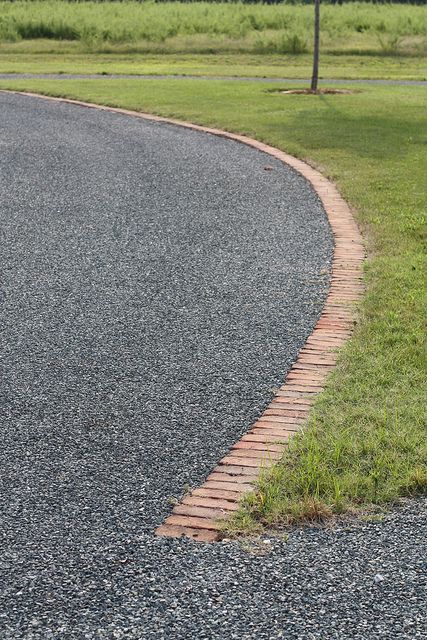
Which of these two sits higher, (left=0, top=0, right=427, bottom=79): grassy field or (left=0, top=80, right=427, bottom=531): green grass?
(left=0, top=0, right=427, bottom=79): grassy field

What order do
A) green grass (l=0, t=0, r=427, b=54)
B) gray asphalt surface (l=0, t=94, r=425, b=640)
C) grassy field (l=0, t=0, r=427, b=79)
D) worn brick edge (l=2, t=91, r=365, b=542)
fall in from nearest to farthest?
gray asphalt surface (l=0, t=94, r=425, b=640), worn brick edge (l=2, t=91, r=365, b=542), grassy field (l=0, t=0, r=427, b=79), green grass (l=0, t=0, r=427, b=54)

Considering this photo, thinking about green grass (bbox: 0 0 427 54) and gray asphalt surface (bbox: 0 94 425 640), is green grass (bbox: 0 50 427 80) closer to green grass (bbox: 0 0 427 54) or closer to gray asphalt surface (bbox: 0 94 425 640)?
green grass (bbox: 0 0 427 54)

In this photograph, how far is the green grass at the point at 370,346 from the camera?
3.27 meters

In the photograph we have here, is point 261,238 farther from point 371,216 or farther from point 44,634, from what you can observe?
point 44,634

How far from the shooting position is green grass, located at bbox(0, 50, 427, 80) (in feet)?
72.1

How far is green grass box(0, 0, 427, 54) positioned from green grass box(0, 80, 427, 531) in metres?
16.6

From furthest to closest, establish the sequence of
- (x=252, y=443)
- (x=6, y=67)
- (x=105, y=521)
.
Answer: (x=6, y=67) → (x=252, y=443) → (x=105, y=521)

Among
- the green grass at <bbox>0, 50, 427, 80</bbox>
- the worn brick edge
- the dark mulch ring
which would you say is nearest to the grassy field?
the green grass at <bbox>0, 50, 427, 80</bbox>

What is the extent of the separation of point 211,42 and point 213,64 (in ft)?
15.3

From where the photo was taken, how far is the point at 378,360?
14.2ft

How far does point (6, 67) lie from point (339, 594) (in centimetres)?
2262

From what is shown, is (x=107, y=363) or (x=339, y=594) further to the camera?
(x=107, y=363)

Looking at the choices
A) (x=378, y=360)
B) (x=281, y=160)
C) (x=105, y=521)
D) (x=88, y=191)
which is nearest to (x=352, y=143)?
(x=281, y=160)

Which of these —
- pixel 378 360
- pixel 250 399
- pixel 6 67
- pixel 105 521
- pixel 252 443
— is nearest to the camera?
pixel 105 521
